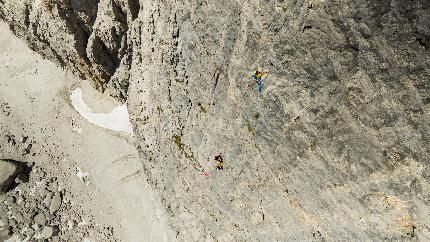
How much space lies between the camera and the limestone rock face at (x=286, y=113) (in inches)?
376

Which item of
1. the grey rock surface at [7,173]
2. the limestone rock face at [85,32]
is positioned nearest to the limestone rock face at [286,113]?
the limestone rock face at [85,32]

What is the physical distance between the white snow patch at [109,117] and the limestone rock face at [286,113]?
419 centimetres

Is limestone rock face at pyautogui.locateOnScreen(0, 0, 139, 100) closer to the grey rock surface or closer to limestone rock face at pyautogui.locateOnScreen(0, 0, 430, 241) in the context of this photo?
limestone rock face at pyautogui.locateOnScreen(0, 0, 430, 241)

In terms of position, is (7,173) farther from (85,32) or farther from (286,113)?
(286,113)

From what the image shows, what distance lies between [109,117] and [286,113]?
52.9 feet

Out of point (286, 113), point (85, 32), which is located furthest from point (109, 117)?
point (286, 113)

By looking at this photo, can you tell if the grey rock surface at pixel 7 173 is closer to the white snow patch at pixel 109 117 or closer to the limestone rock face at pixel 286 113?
the white snow patch at pixel 109 117

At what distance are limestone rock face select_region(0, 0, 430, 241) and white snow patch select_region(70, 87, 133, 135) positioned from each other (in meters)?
4.19

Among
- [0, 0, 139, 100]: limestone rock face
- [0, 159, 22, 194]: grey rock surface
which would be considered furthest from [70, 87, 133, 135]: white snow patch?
[0, 159, 22, 194]: grey rock surface

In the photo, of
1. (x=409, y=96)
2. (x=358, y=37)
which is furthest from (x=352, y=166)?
(x=358, y=37)

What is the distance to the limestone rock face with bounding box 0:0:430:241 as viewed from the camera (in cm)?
955

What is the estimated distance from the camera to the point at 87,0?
21.1 m

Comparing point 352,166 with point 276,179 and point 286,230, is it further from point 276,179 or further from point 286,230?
point 286,230

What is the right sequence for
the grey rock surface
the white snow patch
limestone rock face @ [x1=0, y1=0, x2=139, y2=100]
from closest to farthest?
limestone rock face @ [x1=0, y1=0, x2=139, y2=100]
the white snow patch
the grey rock surface
